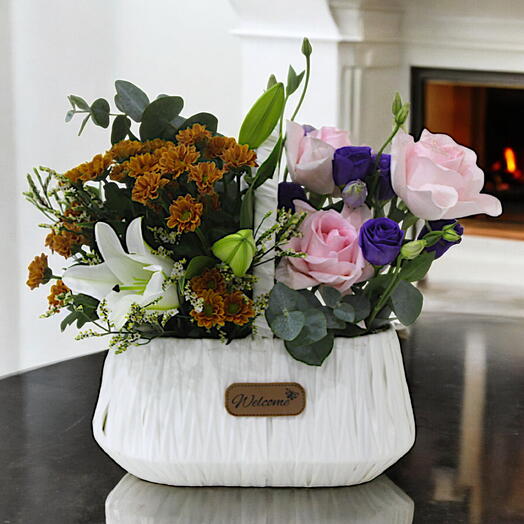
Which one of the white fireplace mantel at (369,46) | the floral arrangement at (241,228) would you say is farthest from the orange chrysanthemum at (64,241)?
the white fireplace mantel at (369,46)

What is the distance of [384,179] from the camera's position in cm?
100

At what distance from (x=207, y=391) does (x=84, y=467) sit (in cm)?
23

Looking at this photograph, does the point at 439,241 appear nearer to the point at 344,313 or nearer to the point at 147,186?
the point at 344,313

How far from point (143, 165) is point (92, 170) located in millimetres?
58

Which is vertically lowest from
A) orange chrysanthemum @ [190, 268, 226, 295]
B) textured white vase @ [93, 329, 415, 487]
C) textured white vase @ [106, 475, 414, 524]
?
textured white vase @ [106, 475, 414, 524]

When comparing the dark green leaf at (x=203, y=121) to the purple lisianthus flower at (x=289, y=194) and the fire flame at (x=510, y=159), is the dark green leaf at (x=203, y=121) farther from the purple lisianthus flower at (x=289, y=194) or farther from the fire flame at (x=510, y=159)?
the fire flame at (x=510, y=159)

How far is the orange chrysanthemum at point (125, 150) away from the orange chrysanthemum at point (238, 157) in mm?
86

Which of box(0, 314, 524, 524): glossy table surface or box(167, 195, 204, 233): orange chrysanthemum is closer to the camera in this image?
box(167, 195, 204, 233): orange chrysanthemum

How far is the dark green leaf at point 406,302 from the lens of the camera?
0.97 metres

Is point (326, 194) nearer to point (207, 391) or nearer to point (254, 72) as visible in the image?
point (207, 391)

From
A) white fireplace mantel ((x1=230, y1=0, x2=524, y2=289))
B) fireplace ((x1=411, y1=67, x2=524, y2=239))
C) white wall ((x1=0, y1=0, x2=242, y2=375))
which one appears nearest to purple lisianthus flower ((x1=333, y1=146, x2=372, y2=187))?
white fireplace mantel ((x1=230, y1=0, x2=524, y2=289))

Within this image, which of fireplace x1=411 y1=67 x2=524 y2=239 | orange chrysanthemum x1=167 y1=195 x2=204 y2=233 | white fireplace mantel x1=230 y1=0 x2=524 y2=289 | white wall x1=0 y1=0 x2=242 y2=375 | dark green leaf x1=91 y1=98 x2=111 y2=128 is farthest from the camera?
white wall x1=0 y1=0 x2=242 y2=375

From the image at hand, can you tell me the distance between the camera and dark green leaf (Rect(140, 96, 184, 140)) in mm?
970

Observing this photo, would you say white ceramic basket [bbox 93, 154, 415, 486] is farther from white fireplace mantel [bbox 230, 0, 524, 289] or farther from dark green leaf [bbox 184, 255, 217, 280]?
white fireplace mantel [bbox 230, 0, 524, 289]
